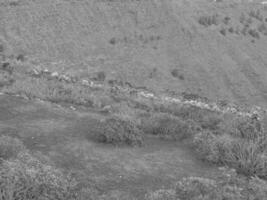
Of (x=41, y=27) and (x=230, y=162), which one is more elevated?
→ (x=230, y=162)

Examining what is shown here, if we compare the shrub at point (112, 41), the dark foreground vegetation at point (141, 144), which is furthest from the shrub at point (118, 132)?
the shrub at point (112, 41)

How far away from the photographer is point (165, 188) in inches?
262

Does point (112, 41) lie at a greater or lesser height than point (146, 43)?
greater

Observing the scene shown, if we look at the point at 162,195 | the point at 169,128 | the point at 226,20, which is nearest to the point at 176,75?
the point at 226,20

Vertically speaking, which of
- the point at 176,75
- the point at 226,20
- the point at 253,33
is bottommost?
the point at 176,75

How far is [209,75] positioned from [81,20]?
7.63 meters

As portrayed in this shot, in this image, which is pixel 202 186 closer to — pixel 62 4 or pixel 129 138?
pixel 129 138

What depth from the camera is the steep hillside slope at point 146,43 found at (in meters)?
24.7

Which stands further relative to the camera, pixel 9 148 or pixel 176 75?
pixel 176 75

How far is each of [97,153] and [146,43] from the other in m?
21.9

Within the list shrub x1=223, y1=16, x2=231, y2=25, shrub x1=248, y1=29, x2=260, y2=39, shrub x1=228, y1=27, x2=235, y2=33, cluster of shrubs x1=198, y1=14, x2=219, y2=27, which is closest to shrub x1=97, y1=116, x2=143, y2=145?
cluster of shrubs x1=198, y1=14, x2=219, y2=27

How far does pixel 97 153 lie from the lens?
7637 mm

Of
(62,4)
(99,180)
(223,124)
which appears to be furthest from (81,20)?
(99,180)

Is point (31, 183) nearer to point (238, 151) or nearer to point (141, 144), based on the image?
point (141, 144)
